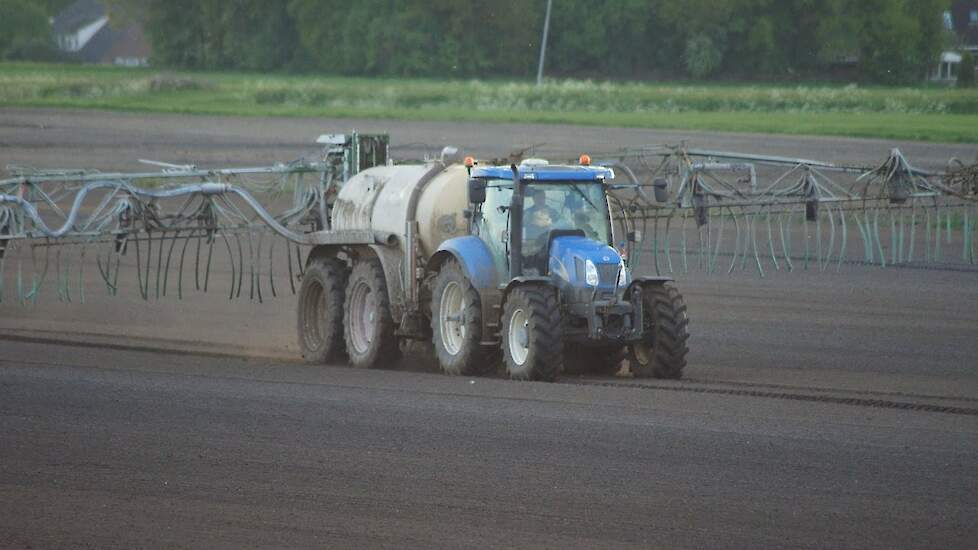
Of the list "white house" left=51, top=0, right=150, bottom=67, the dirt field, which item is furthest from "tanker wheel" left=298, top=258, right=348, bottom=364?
"white house" left=51, top=0, right=150, bottom=67

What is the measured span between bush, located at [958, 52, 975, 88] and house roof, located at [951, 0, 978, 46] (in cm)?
1462

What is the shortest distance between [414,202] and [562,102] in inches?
1754

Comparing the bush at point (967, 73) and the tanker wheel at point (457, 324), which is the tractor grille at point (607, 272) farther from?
the bush at point (967, 73)

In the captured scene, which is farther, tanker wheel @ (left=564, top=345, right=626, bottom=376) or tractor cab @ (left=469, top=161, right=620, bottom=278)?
tanker wheel @ (left=564, top=345, right=626, bottom=376)

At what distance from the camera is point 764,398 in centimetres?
1391

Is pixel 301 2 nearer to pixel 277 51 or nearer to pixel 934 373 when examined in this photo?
pixel 277 51

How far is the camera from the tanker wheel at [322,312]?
1831 cm

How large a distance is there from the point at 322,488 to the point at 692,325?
1000 cm

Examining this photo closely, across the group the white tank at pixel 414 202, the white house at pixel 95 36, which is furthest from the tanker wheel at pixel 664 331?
the white house at pixel 95 36

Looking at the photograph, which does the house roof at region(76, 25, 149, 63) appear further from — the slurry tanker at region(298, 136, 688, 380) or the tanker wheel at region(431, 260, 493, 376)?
the tanker wheel at region(431, 260, 493, 376)

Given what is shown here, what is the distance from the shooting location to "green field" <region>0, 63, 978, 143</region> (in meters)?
49.3

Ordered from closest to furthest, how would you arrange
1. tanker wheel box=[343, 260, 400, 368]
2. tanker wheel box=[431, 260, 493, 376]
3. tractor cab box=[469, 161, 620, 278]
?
tractor cab box=[469, 161, 620, 278]
tanker wheel box=[431, 260, 493, 376]
tanker wheel box=[343, 260, 400, 368]

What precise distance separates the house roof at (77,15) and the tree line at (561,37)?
1509 inches

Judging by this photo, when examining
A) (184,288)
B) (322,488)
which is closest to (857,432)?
(322,488)
